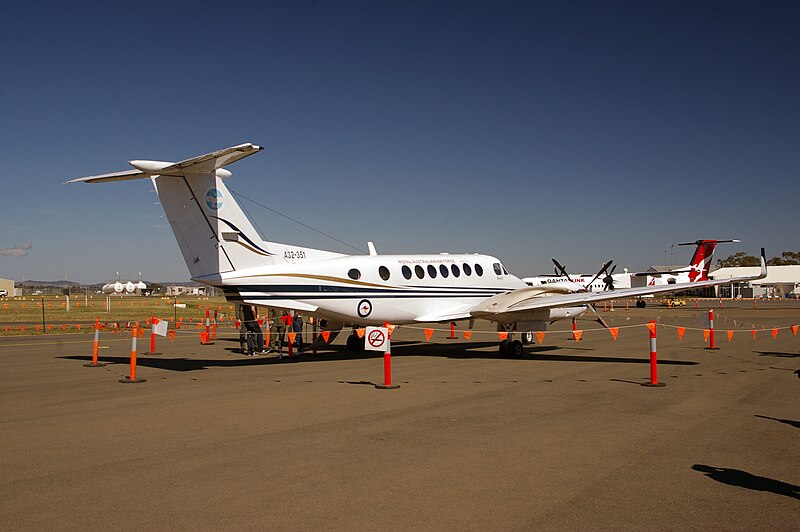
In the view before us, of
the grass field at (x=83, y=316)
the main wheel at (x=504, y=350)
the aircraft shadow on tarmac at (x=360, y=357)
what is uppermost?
the grass field at (x=83, y=316)

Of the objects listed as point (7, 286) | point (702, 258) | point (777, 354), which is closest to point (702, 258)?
point (702, 258)

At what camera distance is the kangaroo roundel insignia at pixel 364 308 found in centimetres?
1811

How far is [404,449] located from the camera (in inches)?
309

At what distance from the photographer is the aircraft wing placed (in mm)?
18297

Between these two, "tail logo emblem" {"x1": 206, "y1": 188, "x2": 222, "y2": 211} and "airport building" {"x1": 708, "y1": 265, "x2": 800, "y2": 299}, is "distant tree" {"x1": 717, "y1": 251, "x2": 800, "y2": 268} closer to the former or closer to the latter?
"airport building" {"x1": 708, "y1": 265, "x2": 800, "y2": 299}

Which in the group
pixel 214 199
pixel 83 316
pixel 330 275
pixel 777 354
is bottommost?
pixel 777 354

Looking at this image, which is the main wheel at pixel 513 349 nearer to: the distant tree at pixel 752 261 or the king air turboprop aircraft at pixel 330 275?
the king air turboprop aircraft at pixel 330 275

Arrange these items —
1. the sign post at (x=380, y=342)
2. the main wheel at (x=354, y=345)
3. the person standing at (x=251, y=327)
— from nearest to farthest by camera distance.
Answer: the sign post at (x=380, y=342)
the person standing at (x=251, y=327)
the main wheel at (x=354, y=345)

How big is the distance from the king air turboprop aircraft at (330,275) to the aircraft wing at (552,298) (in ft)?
0.10

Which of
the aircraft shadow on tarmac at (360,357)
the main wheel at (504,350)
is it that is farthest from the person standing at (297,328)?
the main wheel at (504,350)

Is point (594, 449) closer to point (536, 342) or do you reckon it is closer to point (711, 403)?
point (711, 403)

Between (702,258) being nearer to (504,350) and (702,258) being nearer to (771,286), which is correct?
(504,350)

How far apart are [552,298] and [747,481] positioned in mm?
12708

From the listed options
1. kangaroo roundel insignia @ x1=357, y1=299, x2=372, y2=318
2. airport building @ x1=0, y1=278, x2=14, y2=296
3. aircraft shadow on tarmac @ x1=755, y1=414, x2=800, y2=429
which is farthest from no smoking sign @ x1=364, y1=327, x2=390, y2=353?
airport building @ x1=0, y1=278, x2=14, y2=296
